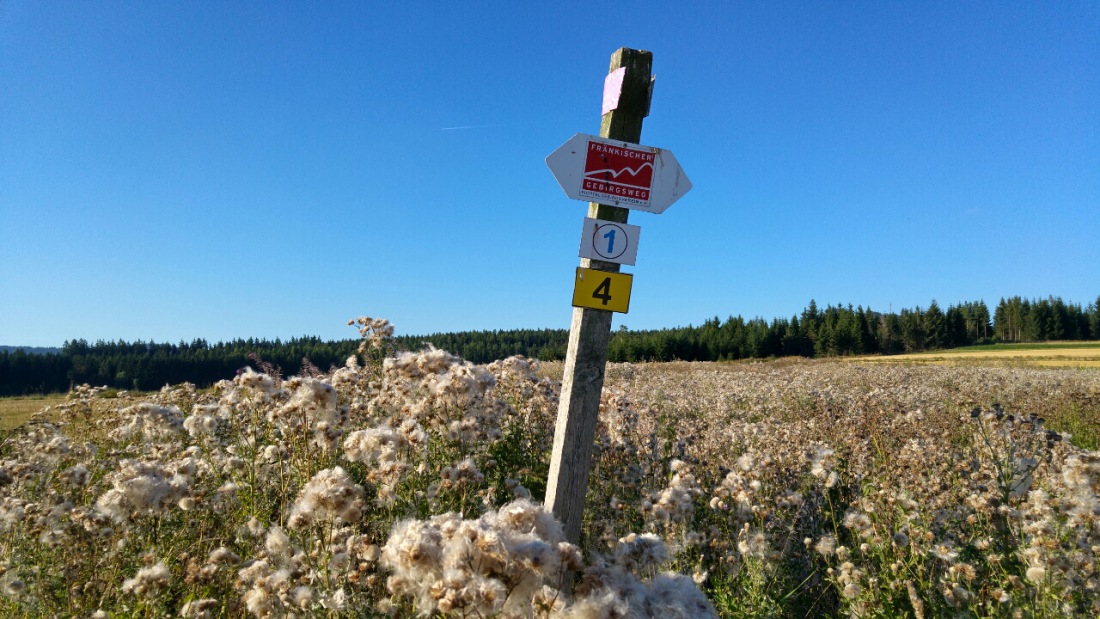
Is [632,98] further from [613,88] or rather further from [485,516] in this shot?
[485,516]

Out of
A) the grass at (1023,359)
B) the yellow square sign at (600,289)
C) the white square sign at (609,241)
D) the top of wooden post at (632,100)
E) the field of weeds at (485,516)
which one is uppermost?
the grass at (1023,359)

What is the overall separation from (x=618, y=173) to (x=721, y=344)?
8777cm

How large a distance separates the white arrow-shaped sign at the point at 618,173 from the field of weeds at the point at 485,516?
6.40 ft

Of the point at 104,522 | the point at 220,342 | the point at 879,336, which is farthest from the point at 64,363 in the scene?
the point at 879,336

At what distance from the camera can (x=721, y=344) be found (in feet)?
285

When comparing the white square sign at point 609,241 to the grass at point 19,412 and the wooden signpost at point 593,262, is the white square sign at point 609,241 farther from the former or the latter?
the grass at point 19,412

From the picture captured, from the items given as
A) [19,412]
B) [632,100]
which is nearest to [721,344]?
[19,412]

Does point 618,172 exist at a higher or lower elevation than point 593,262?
higher

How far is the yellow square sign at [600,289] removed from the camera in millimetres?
3715

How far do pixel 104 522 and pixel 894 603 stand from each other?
5.81 m

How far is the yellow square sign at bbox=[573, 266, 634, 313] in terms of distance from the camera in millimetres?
3715

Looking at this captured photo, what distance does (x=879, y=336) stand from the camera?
93125 mm

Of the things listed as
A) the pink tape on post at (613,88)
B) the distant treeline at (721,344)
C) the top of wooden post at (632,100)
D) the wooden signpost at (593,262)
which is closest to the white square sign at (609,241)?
the wooden signpost at (593,262)

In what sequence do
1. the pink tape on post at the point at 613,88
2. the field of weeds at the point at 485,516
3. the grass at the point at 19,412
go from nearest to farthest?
the field of weeds at the point at 485,516 → the pink tape on post at the point at 613,88 → the grass at the point at 19,412
